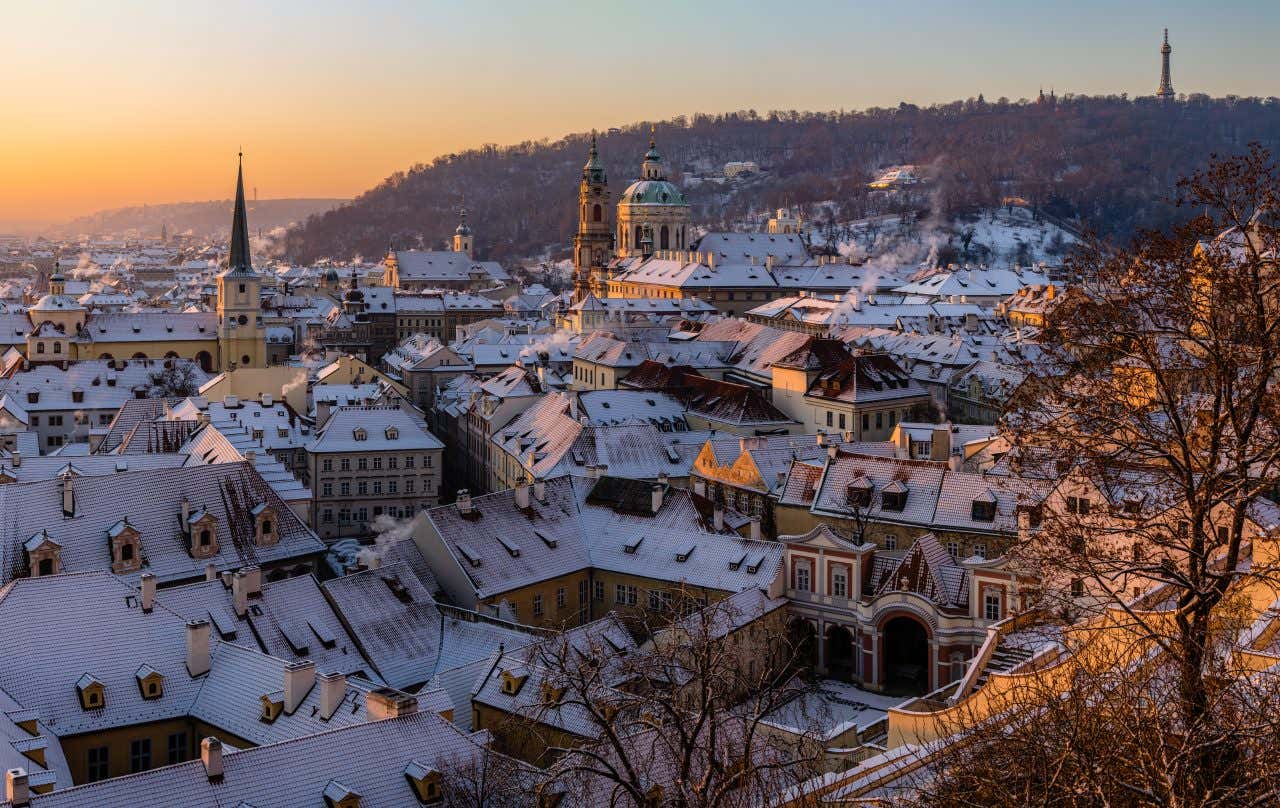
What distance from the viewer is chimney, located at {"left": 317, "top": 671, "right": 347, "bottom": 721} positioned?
86.0 feet

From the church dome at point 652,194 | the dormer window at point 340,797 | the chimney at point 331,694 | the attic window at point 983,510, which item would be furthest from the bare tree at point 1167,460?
the church dome at point 652,194

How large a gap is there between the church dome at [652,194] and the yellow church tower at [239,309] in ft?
213

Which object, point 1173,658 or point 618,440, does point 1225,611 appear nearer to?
point 1173,658

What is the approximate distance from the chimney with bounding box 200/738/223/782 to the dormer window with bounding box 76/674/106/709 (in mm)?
7341

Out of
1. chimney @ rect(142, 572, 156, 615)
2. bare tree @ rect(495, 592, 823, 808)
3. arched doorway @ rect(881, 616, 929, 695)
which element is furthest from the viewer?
arched doorway @ rect(881, 616, 929, 695)

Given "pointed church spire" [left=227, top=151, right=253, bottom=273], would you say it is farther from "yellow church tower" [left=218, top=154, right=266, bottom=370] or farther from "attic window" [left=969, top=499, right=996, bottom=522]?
"attic window" [left=969, top=499, right=996, bottom=522]

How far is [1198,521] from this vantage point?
46.8 ft

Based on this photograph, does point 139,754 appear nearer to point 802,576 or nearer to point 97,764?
point 97,764

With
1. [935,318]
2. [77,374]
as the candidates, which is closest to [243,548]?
[77,374]

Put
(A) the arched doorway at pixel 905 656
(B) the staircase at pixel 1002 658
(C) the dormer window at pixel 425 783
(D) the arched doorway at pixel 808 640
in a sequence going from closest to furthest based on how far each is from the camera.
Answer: (C) the dormer window at pixel 425 783 → (B) the staircase at pixel 1002 658 → (A) the arched doorway at pixel 905 656 → (D) the arched doorway at pixel 808 640

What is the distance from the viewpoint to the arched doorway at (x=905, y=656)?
126ft

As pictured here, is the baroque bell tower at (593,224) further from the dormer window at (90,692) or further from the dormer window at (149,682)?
the dormer window at (90,692)

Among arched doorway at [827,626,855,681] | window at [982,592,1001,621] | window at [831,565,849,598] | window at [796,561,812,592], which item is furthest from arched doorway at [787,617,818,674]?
window at [982,592,1001,621]

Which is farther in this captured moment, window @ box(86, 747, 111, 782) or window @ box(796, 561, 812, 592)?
window @ box(796, 561, 812, 592)
